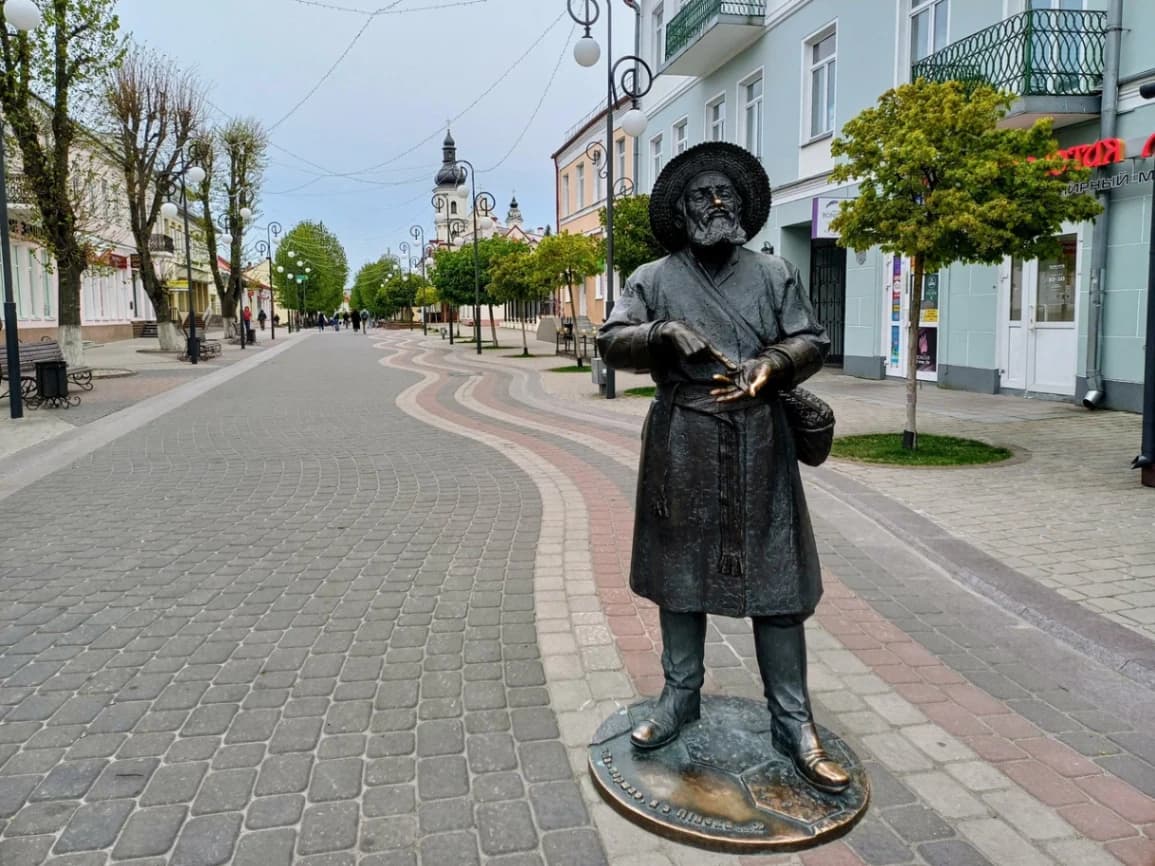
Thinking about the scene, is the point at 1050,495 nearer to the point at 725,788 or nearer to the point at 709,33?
the point at 725,788

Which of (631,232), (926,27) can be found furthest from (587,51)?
(926,27)

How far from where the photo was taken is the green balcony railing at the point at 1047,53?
11.6 m

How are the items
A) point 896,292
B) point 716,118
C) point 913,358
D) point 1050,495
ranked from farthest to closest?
point 716,118 → point 896,292 → point 913,358 → point 1050,495

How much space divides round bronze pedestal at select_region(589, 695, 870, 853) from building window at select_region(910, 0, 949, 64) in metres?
14.1

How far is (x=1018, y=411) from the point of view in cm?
1188

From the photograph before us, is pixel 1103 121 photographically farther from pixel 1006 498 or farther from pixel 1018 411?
pixel 1006 498

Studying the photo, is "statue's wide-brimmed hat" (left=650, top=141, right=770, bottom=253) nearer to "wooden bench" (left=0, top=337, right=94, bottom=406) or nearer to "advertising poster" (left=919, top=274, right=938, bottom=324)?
"advertising poster" (left=919, top=274, right=938, bottom=324)

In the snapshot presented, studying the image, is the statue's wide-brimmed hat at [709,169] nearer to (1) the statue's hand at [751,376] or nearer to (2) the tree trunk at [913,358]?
(1) the statue's hand at [751,376]

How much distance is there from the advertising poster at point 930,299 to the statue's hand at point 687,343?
13822mm

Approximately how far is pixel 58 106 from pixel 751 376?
63.4ft

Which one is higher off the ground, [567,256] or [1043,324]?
[567,256]

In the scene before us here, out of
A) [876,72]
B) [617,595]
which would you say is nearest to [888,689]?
[617,595]

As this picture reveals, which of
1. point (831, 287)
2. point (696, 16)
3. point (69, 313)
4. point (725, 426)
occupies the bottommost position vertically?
point (725, 426)

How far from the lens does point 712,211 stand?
8.57ft
